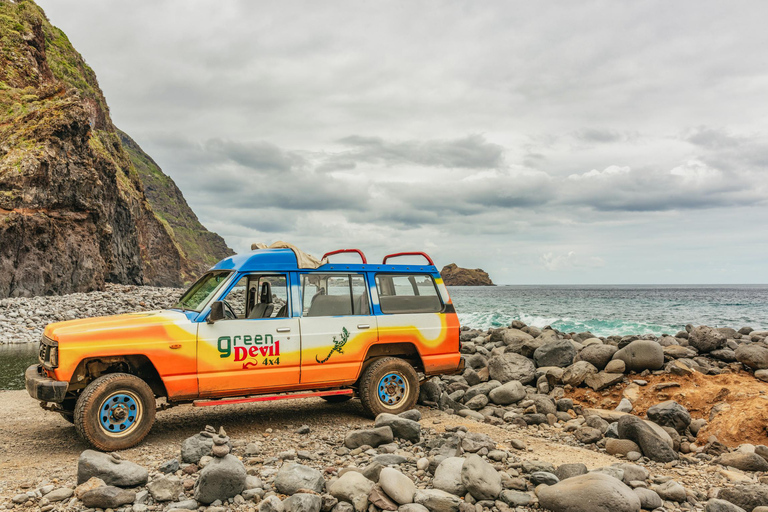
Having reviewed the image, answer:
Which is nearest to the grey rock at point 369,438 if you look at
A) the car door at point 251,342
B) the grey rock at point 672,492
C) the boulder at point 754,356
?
the car door at point 251,342

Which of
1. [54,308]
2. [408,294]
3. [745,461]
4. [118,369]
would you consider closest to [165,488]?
[118,369]

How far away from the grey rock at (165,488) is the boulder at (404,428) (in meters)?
2.90

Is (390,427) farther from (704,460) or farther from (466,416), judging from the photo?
(704,460)

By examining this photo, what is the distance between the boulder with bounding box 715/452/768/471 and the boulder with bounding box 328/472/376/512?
4916 mm

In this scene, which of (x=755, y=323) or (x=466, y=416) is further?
(x=755, y=323)

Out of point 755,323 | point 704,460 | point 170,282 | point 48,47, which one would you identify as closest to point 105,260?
point 48,47

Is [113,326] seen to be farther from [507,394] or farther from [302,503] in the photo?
[507,394]

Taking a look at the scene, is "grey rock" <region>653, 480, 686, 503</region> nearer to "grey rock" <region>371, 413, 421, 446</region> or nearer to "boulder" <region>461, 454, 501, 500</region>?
"boulder" <region>461, 454, 501, 500</region>

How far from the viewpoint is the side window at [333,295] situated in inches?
313

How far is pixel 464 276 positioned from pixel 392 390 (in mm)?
183513

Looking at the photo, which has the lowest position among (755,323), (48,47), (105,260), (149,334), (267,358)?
(755,323)

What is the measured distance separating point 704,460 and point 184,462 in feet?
22.3

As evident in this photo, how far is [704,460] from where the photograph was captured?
6.96 m

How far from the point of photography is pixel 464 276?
189 metres
